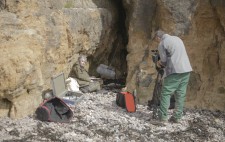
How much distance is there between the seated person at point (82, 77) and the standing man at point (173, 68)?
123 inches

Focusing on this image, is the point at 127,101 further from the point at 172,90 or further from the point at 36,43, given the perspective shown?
the point at 36,43

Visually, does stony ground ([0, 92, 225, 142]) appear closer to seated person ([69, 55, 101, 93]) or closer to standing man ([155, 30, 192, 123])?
standing man ([155, 30, 192, 123])

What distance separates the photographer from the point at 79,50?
37.7ft

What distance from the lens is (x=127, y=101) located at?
9.38 m

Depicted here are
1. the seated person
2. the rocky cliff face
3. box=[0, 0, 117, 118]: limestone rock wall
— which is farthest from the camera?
the seated person

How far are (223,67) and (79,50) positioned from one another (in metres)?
4.51

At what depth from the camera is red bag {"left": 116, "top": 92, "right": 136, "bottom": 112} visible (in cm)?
930

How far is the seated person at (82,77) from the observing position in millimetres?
11023

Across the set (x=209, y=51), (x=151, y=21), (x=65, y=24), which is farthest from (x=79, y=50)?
(x=209, y=51)

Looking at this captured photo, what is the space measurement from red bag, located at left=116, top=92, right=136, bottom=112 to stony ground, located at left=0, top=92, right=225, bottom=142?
159 mm

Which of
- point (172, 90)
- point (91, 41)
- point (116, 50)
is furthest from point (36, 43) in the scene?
point (116, 50)

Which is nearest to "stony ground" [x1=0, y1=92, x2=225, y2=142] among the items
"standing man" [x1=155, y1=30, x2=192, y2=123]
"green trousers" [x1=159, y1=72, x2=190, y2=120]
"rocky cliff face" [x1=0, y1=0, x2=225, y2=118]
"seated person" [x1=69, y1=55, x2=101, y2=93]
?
"green trousers" [x1=159, y1=72, x2=190, y2=120]

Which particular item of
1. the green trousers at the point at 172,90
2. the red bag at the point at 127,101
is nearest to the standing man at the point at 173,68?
the green trousers at the point at 172,90

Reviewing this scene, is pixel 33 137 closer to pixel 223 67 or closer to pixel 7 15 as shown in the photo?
pixel 7 15
